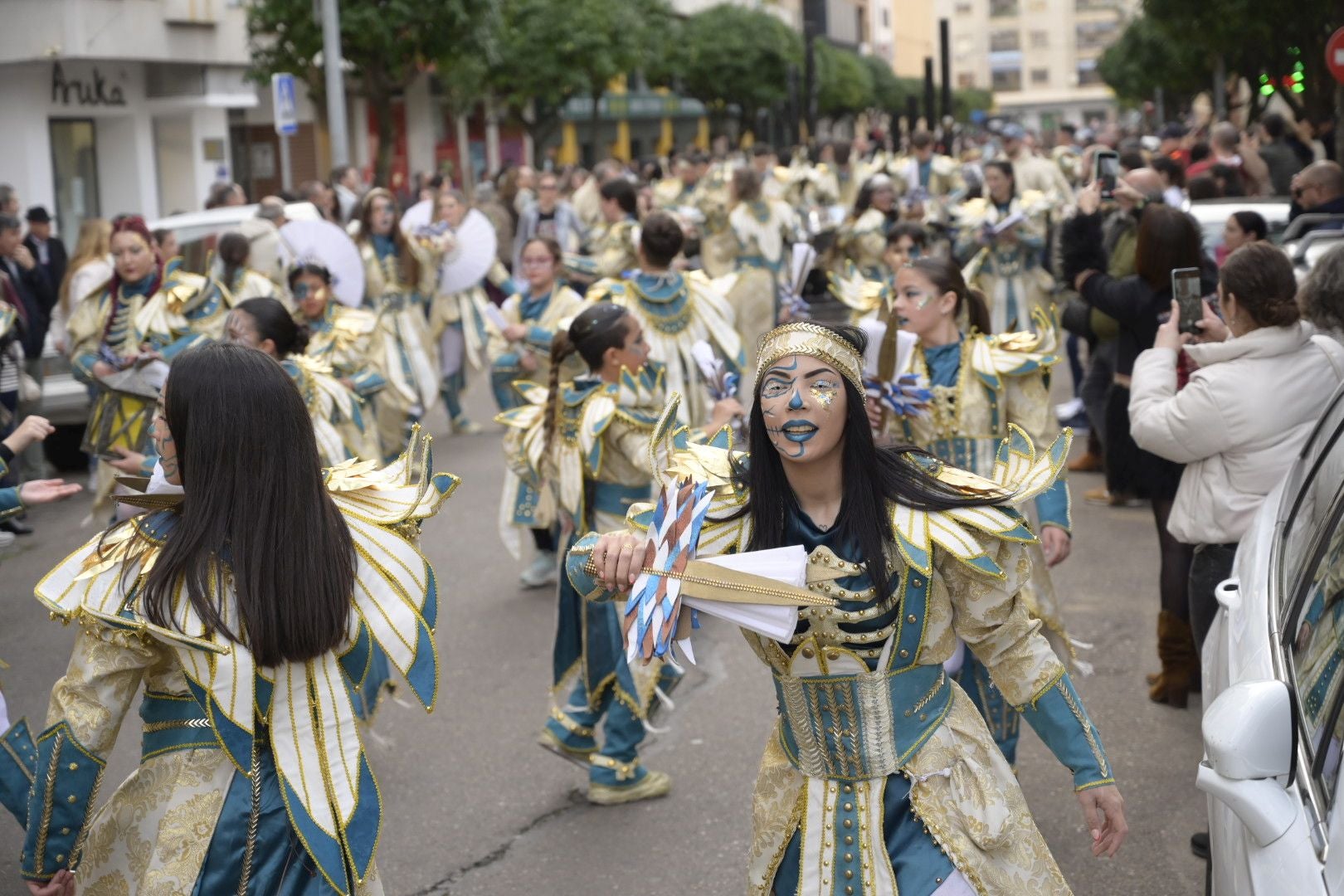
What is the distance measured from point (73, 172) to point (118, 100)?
56.5 inches

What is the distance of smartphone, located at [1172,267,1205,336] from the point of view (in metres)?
5.66

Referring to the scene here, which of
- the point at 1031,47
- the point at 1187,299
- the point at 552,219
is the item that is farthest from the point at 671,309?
the point at 1031,47

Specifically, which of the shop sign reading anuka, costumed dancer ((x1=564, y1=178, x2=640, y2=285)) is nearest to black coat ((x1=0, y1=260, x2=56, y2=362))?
costumed dancer ((x1=564, y1=178, x2=640, y2=285))

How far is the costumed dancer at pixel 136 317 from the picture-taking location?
820 centimetres

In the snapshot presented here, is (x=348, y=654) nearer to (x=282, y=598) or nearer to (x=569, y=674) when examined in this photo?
(x=282, y=598)

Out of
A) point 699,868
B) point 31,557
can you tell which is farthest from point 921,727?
point 31,557

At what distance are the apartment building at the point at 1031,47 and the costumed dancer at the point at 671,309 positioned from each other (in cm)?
12716

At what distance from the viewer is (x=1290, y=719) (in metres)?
2.90

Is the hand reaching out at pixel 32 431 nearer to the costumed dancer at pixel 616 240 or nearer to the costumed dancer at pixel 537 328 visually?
the costumed dancer at pixel 537 328

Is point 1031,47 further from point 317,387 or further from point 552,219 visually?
point 317,387

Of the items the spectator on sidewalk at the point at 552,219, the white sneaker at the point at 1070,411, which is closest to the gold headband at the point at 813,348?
the white sneaker at the point at 1070,411

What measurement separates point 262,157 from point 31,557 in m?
24.9

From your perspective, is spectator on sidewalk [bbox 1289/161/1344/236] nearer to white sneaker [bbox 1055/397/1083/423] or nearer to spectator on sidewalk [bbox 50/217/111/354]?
white sneaker [bbox 1055/397/1083/423]

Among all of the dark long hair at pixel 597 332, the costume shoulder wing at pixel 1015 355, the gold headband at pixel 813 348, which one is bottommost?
the costume shoulder wing at pixel 1015 355
